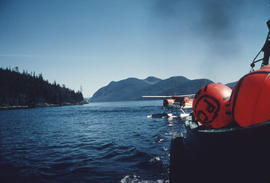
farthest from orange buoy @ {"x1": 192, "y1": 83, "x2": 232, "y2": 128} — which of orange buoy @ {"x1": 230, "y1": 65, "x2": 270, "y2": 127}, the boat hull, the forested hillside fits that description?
the forested hillside

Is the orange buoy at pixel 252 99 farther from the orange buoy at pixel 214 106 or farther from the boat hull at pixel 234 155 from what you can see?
the orange buoy at pixel 214 106

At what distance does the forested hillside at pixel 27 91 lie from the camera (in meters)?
115

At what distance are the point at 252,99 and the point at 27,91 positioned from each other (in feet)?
527

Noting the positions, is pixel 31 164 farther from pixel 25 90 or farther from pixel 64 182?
pixel 25 90

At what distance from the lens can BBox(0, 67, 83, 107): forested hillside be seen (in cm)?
11509

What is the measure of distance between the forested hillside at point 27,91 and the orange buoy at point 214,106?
447 feet

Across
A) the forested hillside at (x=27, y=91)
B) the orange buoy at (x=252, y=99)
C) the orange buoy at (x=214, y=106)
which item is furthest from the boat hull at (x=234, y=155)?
the forested hillside at (x=27, y=91)

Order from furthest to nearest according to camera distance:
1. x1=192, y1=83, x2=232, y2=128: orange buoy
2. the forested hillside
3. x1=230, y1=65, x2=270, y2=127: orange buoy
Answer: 1. the forested hillside
2. x1=192, y1=83, x2=232, y2=128: orange buoy
3. x1=230, y1=65, x2=270, y2=127: orange buoy

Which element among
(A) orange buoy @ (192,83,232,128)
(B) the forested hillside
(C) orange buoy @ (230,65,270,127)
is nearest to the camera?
(C) orange buoy @ (230,65,270,127)

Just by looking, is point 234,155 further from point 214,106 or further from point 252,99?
point 252,99

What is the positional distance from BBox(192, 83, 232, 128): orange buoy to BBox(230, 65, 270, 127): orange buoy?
0.84 m

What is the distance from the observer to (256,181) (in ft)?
9.99

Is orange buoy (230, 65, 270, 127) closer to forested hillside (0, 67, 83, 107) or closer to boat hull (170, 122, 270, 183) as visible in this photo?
boat hull (170, 122, 270, 183)

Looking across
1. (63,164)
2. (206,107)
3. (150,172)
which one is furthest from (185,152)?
(63,164)
